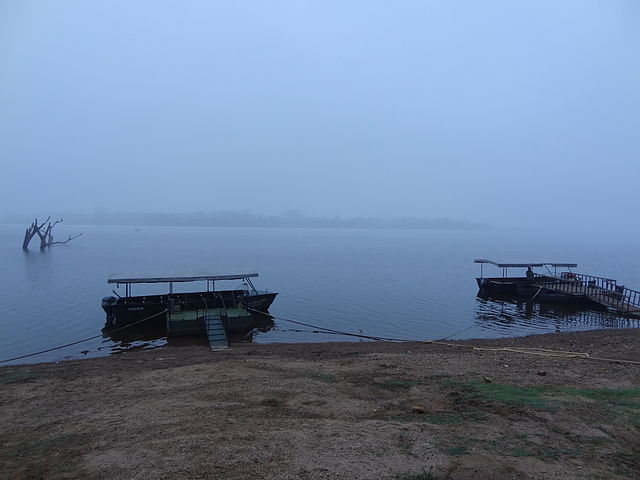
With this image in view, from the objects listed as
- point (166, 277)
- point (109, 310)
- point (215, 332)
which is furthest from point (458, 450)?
point (109, 310)

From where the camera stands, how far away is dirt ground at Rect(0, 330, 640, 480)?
8164 mm

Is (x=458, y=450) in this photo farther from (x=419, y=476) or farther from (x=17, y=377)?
(x=17, y=377)

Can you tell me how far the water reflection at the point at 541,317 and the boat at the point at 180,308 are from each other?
62.7 feet

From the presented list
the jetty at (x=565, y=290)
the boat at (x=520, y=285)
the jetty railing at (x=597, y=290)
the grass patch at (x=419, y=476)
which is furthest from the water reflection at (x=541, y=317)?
the grass patch at (x=419, y=476)

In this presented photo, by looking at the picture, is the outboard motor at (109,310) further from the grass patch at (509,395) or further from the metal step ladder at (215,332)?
the grass patch at (509,395)

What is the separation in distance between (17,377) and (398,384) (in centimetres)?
1422

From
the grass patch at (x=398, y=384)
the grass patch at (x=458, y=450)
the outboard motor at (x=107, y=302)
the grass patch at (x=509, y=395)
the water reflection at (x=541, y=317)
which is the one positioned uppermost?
the grass patch at (x=458, y=450)

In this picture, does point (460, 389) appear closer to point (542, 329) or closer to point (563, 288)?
point (542, 329)

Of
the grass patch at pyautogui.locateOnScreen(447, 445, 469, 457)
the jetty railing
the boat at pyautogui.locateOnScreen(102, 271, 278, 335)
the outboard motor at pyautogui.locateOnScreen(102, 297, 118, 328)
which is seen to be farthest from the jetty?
the grass patch at pyautogui.locateOnScreen(447, 445, 469, 457)

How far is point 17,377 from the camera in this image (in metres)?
16.1

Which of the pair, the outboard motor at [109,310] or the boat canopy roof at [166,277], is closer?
the boat canopy roof at [166,277]

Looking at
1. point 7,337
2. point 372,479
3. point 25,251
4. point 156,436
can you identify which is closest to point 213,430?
point 156,436

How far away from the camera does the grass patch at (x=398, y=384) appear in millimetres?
13602

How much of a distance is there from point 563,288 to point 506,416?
4192 centimetres
